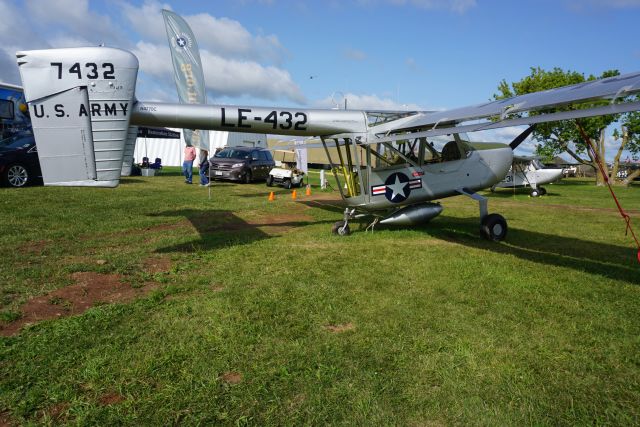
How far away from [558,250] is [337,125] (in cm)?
469

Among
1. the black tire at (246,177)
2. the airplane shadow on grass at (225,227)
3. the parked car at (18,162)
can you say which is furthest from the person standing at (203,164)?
the airplane shadow on grass at (225,227)

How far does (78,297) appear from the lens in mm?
4438

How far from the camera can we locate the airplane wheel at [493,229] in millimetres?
7770

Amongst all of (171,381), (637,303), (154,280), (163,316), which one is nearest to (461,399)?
(171,381)

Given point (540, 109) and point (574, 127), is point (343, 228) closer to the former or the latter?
point (540, 109)

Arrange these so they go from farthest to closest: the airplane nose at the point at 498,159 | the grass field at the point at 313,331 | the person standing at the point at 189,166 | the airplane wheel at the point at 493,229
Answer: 1. the person standing at the point at 189,166
2. the airplane nose at the point at 498,159
3. the airplane wheel at the point at 493,229
4. the grass field at the point at 313,331

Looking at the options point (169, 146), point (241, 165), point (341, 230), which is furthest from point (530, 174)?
point (169, 146)

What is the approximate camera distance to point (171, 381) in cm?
288

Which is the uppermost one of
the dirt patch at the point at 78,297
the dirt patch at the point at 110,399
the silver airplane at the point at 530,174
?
the silver airplane at the point at 530,174

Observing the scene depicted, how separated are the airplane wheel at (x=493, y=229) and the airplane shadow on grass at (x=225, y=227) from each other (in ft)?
12.8

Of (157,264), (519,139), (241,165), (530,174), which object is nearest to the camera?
(157,264)

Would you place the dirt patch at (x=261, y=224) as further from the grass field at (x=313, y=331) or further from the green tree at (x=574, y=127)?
the green tree at (x=574, y=127)

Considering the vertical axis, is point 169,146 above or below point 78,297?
above

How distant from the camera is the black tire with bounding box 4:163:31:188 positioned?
44.4ft
